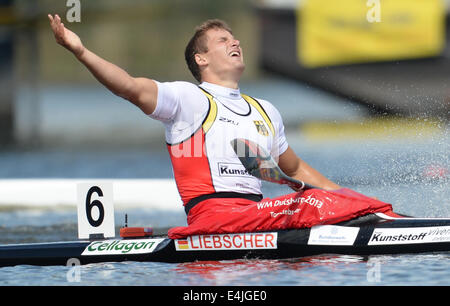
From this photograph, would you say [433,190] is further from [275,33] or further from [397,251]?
[275,33]

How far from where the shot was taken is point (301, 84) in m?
18.4

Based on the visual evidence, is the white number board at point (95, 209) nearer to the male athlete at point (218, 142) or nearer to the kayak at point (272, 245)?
the kayak at point (272, 245)

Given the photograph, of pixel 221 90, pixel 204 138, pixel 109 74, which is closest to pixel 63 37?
pixel 109 74

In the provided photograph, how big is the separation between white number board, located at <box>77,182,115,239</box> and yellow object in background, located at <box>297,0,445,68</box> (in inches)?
429

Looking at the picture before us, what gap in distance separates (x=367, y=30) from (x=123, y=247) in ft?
39.0

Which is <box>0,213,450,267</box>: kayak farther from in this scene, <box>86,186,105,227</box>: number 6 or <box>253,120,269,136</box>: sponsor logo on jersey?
<box>253,120,269,136</box>: sponsor logo on jersey

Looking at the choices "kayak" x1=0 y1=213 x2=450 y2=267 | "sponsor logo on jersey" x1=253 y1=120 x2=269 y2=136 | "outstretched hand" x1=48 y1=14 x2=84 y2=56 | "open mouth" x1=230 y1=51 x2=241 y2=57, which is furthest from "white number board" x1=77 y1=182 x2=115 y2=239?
"outstretched hand" x1=48 y1=14 x2=84 y2=56

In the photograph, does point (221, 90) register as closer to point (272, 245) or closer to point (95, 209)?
point (272, 245)

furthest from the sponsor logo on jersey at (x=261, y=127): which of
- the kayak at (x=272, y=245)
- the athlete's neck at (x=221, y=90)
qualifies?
the kayak at (x=272, y=245)

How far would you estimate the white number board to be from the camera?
6.62 metres

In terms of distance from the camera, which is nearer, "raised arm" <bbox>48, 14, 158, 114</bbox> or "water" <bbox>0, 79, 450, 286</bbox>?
"raised arm" <bbox>48, 14, 158, 114</bbox>

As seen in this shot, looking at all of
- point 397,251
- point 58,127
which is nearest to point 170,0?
point 58,127

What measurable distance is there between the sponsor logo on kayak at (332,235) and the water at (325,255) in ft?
0.37
